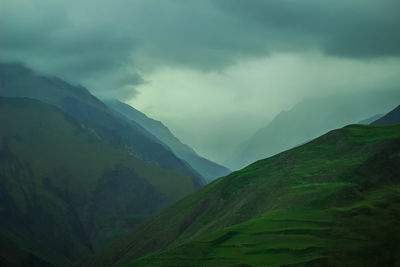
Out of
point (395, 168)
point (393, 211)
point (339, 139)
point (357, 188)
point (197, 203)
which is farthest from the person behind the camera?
point (197, 203)

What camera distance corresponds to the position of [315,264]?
8712cm

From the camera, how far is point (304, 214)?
375 ft

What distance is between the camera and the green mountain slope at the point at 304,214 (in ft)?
312

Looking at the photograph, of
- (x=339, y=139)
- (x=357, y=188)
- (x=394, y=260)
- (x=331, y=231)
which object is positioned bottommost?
(x=394, y=260)

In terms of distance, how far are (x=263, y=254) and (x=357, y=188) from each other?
40.7 meters

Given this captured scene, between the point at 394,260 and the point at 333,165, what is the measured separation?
64.4 metres

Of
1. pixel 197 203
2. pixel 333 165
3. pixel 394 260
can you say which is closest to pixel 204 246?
pixel 394 260

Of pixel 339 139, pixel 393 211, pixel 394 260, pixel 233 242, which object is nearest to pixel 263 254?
pixel 233 242

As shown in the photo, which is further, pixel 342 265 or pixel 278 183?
pixel 278 183

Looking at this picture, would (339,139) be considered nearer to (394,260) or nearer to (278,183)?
(278,183)

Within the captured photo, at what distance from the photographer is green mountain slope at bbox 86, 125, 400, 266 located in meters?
95.1

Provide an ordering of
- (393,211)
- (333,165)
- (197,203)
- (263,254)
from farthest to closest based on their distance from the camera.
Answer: (197,203)
(333,165)
(393,211)
(263,254)

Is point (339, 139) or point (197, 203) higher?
point (339, 139)

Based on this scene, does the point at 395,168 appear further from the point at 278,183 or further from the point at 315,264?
the point at 315,264
